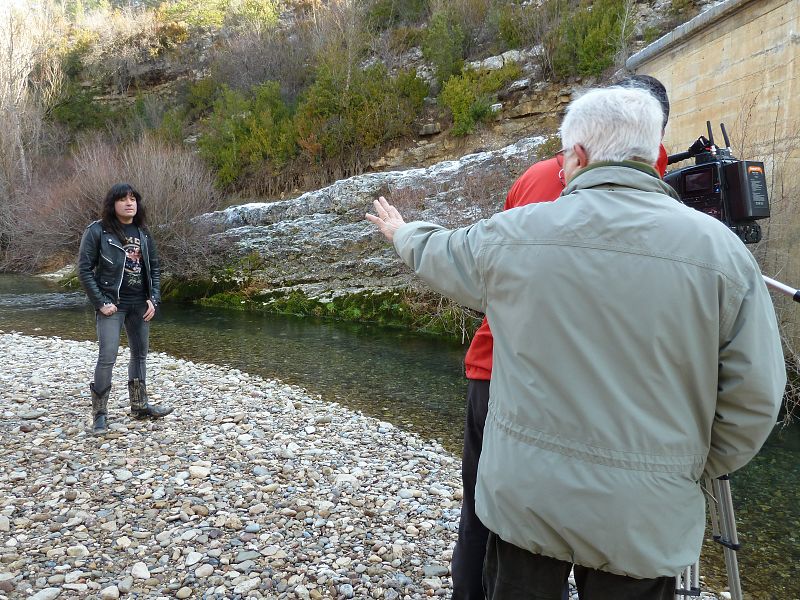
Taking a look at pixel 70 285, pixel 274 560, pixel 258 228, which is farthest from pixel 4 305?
pixel 274 560

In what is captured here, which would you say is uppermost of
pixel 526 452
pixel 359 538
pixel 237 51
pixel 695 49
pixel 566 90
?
pixel 237 51

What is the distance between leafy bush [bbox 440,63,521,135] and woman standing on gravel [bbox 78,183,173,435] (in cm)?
1533

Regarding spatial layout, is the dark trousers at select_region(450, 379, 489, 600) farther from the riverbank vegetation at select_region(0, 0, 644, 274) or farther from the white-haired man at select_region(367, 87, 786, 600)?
the riverbank vegetation at select_region(0, 0, 644, 274)

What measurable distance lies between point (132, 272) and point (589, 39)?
16632 mm

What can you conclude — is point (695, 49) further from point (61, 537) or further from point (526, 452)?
point (61, 537)

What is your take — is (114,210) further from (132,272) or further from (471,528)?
(471,528)

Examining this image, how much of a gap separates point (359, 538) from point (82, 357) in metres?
7.09

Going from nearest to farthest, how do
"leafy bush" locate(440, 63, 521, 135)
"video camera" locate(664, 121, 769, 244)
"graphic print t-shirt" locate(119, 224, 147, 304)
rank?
1. "video camera" locate(664, 121, 769, 244)
2. "graphic print t-shirt" locate(119, 224, 147, 304)
3. "leafy bush" locate(440, 63, 521, 135)

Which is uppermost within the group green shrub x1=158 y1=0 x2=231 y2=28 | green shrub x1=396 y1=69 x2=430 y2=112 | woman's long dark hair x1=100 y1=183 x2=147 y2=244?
green shrub x1=158 y1=0 x2=231 y2=28

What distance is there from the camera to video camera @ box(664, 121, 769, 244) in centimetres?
223

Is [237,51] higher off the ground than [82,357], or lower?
higher

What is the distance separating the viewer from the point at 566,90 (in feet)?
57.8

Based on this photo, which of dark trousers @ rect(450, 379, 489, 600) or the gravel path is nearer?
dark trousers @ rect(450, 379, 489, 600)

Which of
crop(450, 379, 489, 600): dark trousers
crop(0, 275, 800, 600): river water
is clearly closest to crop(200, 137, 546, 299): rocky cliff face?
crop(0, 275, 800, 600): river water
